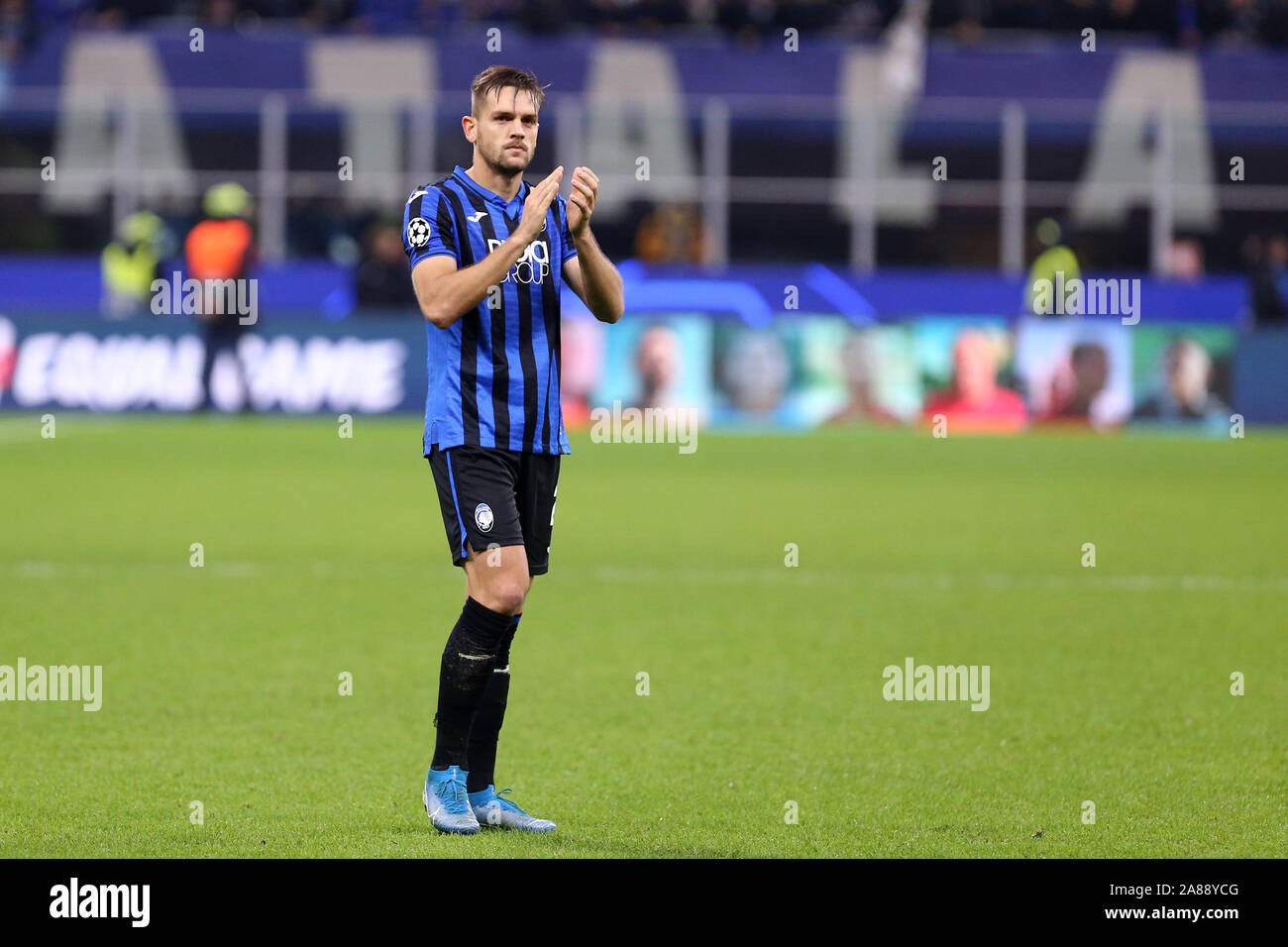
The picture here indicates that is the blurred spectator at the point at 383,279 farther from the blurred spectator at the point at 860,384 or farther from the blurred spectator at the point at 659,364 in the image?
the blurred spectator at the point at 860,384

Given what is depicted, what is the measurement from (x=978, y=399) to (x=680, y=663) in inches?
519

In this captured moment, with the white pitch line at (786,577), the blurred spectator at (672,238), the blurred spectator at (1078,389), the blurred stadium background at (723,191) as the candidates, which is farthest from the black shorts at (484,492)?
the blurred spectator at (672,238)

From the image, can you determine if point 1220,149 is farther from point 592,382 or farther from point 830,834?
point 830,834

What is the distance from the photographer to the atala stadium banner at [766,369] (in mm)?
20219

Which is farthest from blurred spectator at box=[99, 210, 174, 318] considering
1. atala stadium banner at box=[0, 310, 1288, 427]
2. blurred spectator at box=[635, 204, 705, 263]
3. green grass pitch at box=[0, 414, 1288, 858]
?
green grass pitch at box=[0, 414, 1288, 858]

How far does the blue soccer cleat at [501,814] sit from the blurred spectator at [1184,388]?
16.2 metres

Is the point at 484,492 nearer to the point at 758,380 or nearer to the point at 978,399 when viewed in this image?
the point at 758,380

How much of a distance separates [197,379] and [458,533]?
1641 centimetres

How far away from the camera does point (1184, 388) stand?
20391 millimetres

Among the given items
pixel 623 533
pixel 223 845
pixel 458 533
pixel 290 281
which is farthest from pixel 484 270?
pixel 290 281

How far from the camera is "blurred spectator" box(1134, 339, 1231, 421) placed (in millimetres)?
20297

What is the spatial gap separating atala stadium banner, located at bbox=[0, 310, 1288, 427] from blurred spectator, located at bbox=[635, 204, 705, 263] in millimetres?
3434

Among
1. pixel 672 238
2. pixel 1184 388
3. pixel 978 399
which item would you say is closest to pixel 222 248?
pixel 672 238
